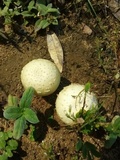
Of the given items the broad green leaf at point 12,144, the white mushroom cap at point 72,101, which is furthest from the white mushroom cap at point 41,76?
the broad green leaf at point 12,144

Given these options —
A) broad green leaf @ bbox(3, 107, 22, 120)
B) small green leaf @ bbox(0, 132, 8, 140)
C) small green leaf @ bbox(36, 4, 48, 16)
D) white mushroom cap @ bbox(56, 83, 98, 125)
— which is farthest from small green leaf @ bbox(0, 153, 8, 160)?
small green leaf @ bbox(36, 4, 48, 16)

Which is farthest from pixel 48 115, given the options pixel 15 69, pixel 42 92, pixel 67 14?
pixel 67 14

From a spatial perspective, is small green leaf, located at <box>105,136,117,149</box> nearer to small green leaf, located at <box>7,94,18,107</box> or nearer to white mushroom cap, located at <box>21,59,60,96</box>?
white mushroom cap, located at <box>21,59,60,96</box>

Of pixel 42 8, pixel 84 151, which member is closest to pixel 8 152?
pixel 84 151

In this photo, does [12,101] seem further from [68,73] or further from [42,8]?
[42,8]

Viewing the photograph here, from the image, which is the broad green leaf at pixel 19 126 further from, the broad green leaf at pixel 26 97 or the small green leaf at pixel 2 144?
the small green leaf at pixel 2 144
